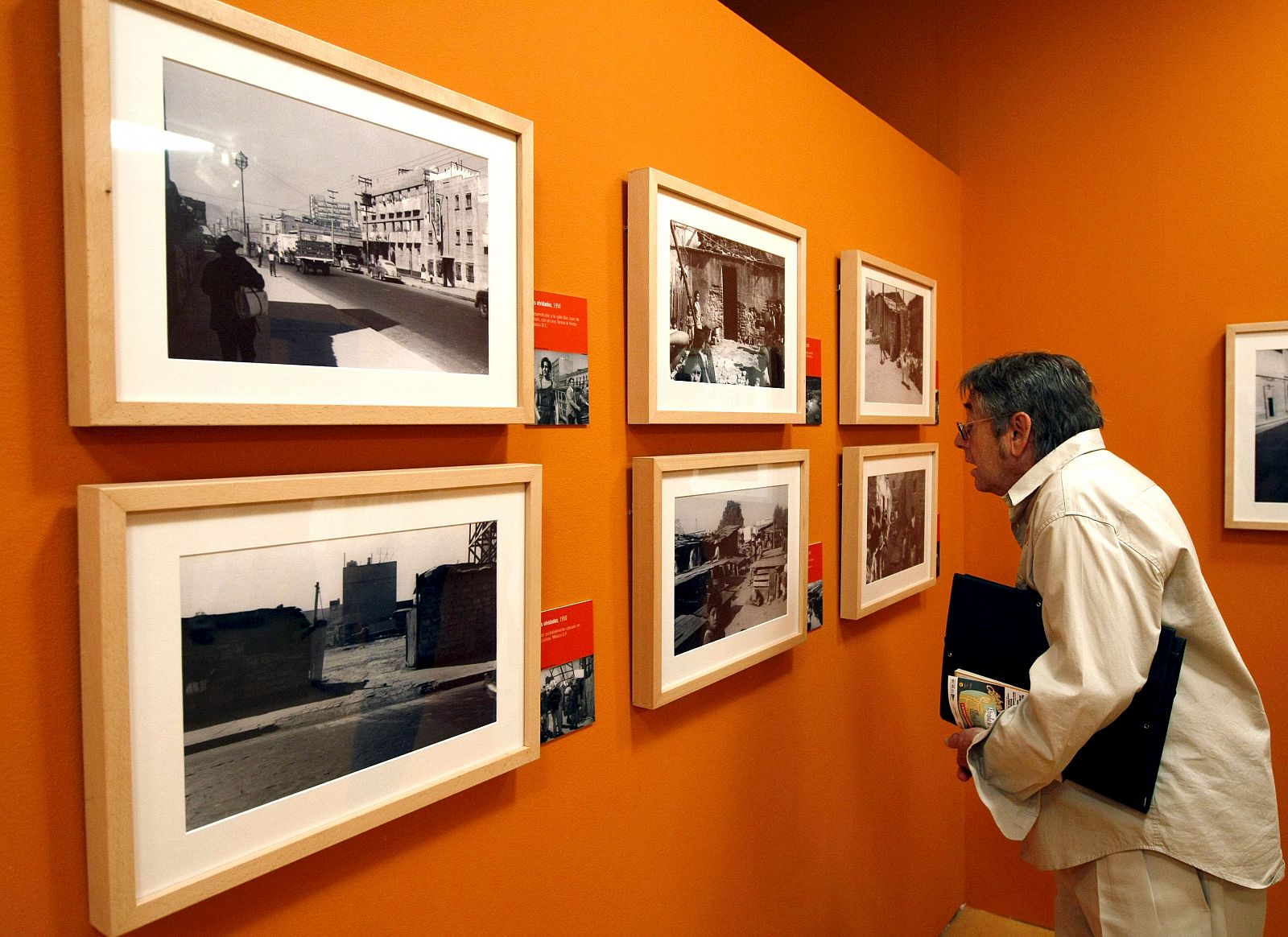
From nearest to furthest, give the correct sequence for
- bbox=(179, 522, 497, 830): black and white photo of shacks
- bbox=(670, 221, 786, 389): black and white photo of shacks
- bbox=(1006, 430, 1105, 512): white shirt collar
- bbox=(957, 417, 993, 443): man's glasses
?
bbox=(179, 522, 497, 830): black and white photo of shacks
bbox=(670, 221, 786, 389): black and white photo of shacks
bbox=(1006, 430, 1105, 512): white shirt collar
bbox=(957, 417, 993, 443): man's glasses

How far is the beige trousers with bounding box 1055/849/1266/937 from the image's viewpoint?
6.01 feet

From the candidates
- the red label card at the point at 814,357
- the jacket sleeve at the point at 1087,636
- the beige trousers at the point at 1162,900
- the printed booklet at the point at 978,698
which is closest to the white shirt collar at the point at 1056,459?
the jacket sleeve at the point at 1087,636

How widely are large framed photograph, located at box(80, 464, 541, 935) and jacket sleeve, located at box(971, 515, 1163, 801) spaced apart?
3.57 ft

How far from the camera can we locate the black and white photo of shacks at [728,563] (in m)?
1.83

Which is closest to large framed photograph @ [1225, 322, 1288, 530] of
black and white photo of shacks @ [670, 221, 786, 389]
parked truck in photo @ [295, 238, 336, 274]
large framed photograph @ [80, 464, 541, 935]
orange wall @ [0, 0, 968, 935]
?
orange wall @ [0, 0, 968, 935]

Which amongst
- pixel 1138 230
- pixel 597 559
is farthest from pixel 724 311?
pixel 1138 230

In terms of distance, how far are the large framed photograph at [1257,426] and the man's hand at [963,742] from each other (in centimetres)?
168

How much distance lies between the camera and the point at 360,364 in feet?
3.88

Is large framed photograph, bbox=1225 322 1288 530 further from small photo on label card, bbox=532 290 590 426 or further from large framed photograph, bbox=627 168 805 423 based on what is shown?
small photo on label card, bbox=532 290 590 426

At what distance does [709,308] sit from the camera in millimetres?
1893

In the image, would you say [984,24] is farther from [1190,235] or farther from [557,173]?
[557,173]

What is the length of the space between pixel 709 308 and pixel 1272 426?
2.29m

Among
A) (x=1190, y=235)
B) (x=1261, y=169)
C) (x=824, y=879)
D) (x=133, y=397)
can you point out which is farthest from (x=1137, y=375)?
(x=133, y=397)

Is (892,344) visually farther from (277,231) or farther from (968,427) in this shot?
(277,231)
